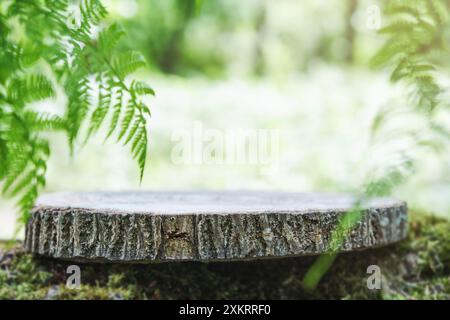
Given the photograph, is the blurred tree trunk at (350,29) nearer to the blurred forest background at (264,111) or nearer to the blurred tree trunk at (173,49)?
the blurred forest background at (264,111)

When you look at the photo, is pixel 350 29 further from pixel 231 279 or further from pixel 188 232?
pixel 188 232

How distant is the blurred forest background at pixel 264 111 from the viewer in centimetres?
427

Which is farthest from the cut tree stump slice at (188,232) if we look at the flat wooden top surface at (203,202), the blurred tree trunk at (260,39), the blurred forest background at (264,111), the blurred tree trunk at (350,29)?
the blurred tree trunk at (260,39)

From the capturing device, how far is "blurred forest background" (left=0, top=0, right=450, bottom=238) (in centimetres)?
427

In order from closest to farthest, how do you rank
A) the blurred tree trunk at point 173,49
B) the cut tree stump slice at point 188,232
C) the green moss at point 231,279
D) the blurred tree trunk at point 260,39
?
1. the cut tree stump slice at point 188,232
2. the green moss at point 231,279
3. the blurred tree trunk at point 260,39
4. the blurred tree trunk at point 173,49

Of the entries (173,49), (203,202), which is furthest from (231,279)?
(173,49)

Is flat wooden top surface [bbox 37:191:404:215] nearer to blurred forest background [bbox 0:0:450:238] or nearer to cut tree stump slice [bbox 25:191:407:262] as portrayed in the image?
cut tree stump slice [bbox 25:191:407:262]

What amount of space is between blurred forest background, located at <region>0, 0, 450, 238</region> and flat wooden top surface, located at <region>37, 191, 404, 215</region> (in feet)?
2.23

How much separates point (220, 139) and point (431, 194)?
80.4 inches

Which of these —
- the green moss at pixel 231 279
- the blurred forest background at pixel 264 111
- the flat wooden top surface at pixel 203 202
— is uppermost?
the blurred forest background at pixel 264 111

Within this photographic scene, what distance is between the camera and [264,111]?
17.5ft

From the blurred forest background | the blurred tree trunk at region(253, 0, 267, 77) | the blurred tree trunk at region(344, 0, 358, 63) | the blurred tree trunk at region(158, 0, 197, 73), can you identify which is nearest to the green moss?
the blurred forest background

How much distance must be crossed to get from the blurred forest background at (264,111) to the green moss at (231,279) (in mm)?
686

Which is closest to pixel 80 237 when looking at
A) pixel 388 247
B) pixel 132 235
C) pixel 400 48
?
pixel 132 235
